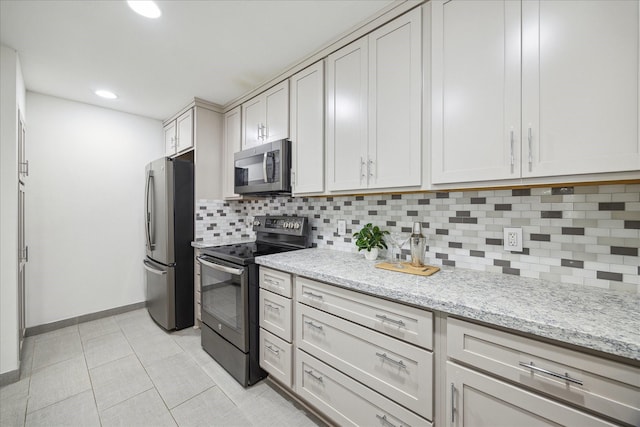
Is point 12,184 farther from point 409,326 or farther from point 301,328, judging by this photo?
point 409,326

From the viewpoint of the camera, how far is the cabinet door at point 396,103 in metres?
1.39

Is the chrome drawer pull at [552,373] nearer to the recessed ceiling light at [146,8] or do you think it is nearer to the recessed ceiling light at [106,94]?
the recessed ceiling light at [146,8]

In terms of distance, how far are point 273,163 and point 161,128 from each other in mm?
2258

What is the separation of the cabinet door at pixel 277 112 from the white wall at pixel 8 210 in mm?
1757

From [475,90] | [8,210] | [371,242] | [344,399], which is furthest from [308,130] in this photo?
[8,210]

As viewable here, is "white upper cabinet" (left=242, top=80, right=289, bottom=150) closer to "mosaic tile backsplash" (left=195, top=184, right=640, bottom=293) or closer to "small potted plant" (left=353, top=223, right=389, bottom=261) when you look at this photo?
"mosaic tile backsplash" (left=195, top=184, right=640, bottom=293)

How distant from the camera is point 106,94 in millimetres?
2617

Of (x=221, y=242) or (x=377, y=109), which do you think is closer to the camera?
(x=377, y=109)

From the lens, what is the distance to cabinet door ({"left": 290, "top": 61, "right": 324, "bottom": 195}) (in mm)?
1875

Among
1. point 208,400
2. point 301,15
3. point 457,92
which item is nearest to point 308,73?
point 301,15

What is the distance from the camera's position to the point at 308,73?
1962 mm

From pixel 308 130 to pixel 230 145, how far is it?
4.04ft

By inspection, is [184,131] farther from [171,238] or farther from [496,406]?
[496,406]

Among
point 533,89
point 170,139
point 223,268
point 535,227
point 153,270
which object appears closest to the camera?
point 533,89
